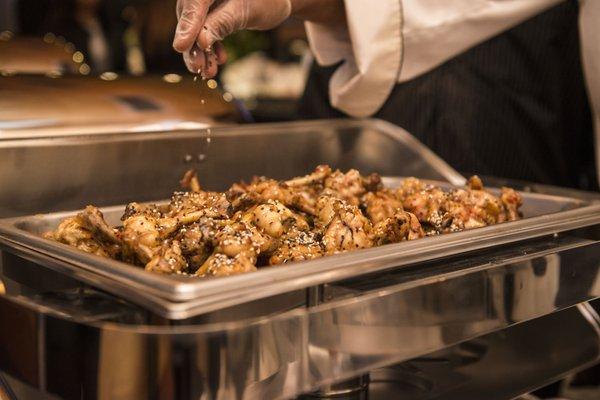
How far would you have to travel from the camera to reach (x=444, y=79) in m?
2.13

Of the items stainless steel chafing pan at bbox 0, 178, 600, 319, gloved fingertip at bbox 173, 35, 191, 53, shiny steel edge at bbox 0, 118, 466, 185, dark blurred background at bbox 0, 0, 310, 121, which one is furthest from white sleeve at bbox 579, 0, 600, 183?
dark blurred background at bbox 0, 0, 310, 121

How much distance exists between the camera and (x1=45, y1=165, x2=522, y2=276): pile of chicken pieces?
3.01ft

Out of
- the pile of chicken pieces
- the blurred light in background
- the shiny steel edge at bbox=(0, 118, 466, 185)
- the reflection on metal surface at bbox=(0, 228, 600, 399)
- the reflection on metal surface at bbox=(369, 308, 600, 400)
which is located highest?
the blurred light in background

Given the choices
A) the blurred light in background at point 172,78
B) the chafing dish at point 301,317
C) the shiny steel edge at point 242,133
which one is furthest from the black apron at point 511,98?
the chafing dish at point 301,317

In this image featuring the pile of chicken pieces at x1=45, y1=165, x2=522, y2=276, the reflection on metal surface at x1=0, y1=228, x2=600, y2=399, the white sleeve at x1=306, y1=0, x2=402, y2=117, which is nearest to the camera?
the reflection on metal surface at x1=0, y1=228, x2=600, y2=399

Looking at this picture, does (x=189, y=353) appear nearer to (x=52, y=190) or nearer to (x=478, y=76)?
(x=52, y=190)

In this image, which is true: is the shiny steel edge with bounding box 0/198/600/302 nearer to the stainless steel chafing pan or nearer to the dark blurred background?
the stainless steel chafing pan

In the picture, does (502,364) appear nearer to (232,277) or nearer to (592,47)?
(232,277)

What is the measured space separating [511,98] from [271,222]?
131 cm

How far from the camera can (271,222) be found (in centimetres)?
102

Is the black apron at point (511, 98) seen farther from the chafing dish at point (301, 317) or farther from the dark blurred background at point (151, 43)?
the dark blurred background at point (151, 43)

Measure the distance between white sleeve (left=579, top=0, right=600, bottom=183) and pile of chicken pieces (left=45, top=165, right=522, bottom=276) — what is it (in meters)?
0.64

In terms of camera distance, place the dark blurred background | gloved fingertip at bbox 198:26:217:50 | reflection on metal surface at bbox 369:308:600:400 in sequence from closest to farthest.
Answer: reflection on metal surface at bbox 369:308:600:400, gloved fingertip at bbox 198:26:217:50, the dark blurred background

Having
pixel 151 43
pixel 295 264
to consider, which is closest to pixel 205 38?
pixel 295 264
